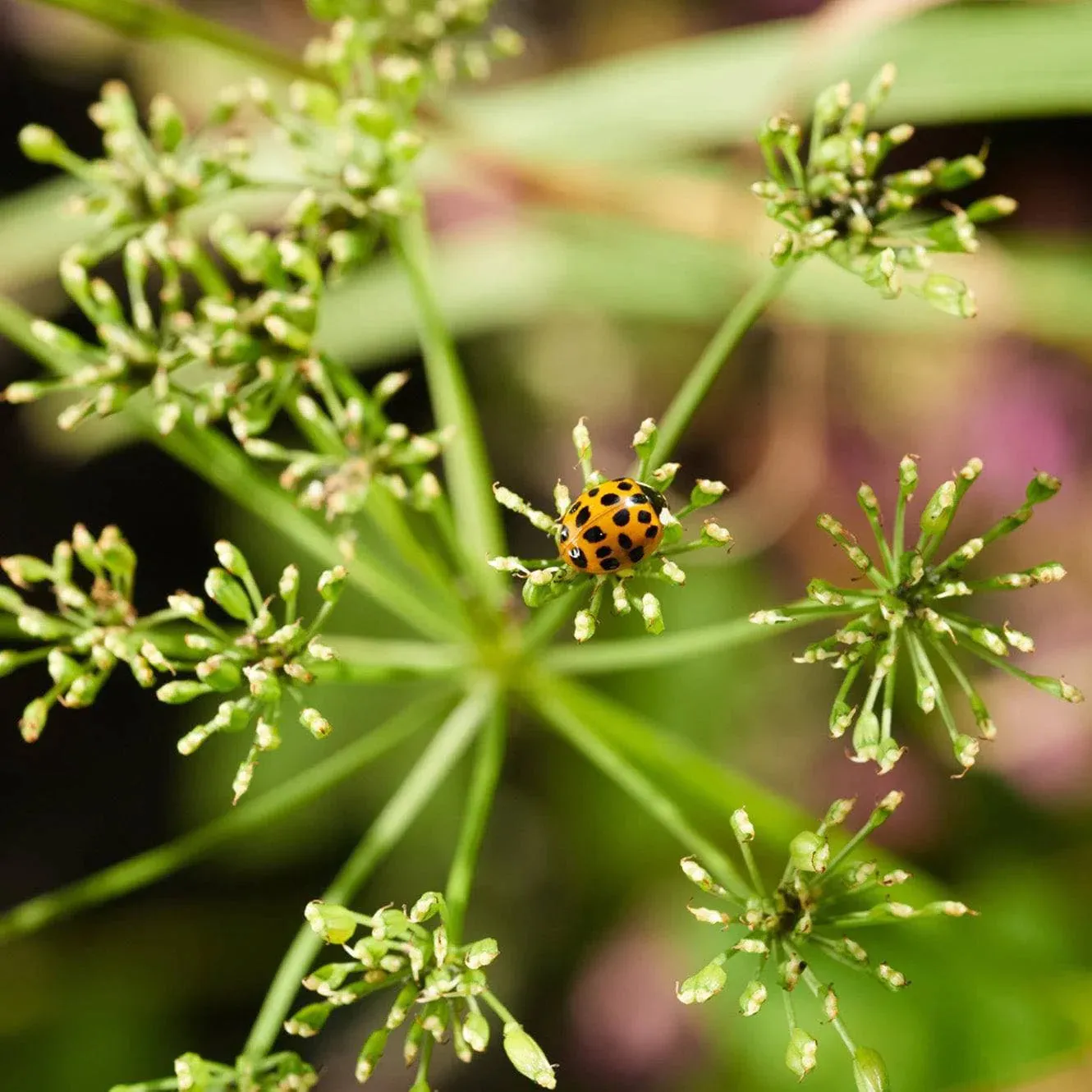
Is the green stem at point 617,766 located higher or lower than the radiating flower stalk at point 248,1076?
higher

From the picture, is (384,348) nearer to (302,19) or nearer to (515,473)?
(515,473)

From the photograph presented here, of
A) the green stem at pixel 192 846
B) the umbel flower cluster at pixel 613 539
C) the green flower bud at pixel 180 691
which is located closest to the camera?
the umbel flower cluster at pixel 613 539

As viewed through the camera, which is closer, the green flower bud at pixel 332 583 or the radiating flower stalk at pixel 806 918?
the radiating flower stalk at pixel 806 918

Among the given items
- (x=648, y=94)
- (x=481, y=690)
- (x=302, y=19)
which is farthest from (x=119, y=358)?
(x=302, y=19)

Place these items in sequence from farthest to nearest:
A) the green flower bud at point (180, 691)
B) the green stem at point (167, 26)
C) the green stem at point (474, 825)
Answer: the green stem at point (167, 26) < the green stem at point (474, 825) < the green flower bud at point (180, 691)

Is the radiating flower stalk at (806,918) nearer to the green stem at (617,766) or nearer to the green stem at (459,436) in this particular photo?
the green stem at (617,766)

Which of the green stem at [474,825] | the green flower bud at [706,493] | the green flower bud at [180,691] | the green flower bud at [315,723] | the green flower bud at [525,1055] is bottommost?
the green flower bud at [525,1055]

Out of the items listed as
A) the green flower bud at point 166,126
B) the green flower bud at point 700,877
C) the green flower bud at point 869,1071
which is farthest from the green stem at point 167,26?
the green flower bud at point 869,1071

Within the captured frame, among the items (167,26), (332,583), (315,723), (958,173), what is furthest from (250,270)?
(958,173)
